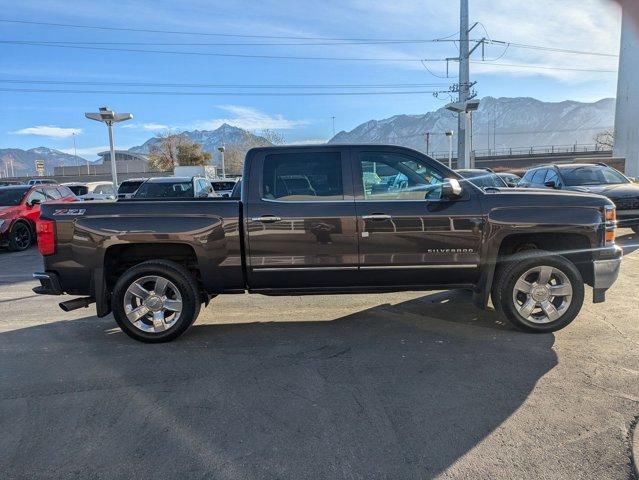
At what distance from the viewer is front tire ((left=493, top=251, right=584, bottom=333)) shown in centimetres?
493

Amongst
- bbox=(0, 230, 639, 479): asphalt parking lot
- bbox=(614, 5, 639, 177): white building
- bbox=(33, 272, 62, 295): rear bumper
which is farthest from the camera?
bbox=(614, 5, 639, 177): white building

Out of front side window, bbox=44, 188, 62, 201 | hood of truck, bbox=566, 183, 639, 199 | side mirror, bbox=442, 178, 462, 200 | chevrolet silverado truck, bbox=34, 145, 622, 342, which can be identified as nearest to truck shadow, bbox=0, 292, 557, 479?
chevrolet silverado truck, bbox=34, 145, 622, 342

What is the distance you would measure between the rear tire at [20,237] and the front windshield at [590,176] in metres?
13.8

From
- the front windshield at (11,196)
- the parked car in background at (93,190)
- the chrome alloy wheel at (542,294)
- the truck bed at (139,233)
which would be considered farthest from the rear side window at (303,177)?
the parked car in background at (93,190)

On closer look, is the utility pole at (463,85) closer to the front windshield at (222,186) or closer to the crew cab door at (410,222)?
the front windshield at (222,186)

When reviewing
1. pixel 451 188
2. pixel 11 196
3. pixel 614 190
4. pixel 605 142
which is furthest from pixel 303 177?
pixel 605 142

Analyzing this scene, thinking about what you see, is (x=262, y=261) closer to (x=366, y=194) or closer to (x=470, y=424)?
(x=366, y=194)

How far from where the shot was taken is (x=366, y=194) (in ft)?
15.9

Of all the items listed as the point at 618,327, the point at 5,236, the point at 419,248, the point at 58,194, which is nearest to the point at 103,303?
the point at 419,248

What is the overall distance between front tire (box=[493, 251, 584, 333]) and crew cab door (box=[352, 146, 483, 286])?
0.40m

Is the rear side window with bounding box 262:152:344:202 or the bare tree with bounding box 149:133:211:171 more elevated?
the bare tree with bounding box 149:133:211:171

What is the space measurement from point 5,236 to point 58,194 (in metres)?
3.01

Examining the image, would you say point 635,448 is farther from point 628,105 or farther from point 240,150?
point 240,150

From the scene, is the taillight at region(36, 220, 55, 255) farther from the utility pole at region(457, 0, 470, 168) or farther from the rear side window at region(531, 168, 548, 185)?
the utility pole at region(457, 0, 470, 168)
